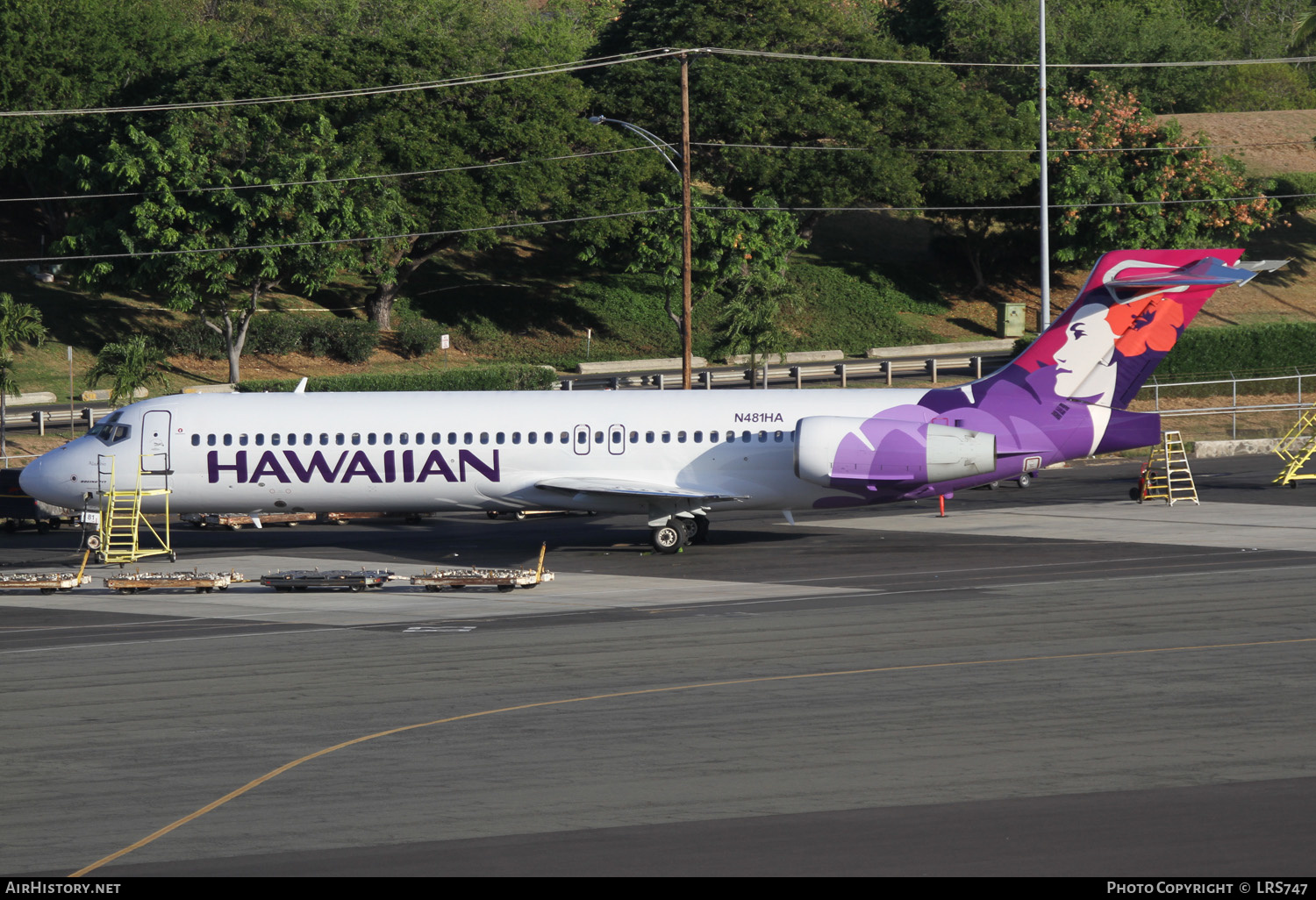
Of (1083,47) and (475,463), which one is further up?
(1083,47)

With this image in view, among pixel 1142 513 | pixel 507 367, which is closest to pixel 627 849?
pixel 1142 513

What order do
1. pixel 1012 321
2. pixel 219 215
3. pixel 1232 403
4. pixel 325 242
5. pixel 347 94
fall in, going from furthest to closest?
pixel 1012 321 < pixel 347 94 < pixel 325 242 < pixel 219 215 < pixel 1232 403

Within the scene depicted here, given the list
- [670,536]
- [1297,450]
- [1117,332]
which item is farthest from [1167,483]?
[670,536]

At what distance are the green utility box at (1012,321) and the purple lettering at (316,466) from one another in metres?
60.8

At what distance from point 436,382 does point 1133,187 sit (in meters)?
45.3

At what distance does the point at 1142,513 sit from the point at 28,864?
3209cm

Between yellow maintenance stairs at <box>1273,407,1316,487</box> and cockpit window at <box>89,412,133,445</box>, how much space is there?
33060 millimetres

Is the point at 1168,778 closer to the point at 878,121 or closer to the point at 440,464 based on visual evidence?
the point at 440,464

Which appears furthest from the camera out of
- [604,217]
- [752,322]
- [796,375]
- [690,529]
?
[604,217]

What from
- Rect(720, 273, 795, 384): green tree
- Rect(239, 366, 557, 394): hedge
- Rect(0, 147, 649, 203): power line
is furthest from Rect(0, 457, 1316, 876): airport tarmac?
Rect(0, 147, 649, 203): power line

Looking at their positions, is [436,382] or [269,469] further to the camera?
[436,382]

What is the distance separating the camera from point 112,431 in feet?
114

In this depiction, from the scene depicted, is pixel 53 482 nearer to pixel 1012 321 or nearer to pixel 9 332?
pixel 9 332

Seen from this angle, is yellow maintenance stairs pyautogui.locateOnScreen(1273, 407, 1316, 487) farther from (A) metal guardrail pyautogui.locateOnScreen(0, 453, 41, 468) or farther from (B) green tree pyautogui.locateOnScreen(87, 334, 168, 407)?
(A) metal guardrail pyautogui.locateOnScreen(0, 453, 41, 468)
